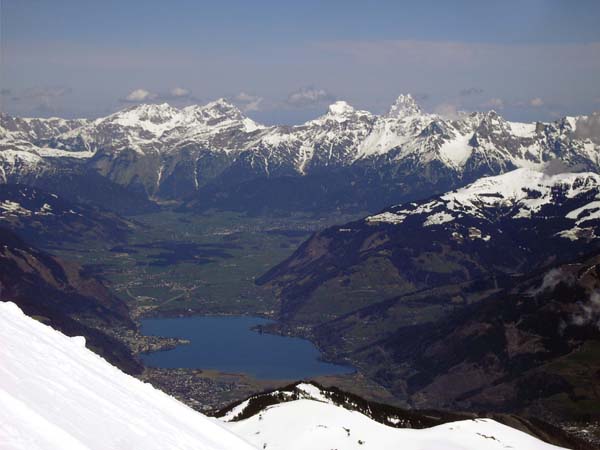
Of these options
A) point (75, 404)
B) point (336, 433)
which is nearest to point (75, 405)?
point (75, 404)

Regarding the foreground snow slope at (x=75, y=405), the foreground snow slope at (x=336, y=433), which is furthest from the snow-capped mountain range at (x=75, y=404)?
the foreground snow slope at (x=336, y=433)

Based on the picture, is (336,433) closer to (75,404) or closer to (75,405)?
(75,404)

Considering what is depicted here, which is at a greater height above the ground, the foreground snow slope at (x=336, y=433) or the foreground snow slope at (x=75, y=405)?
the foreground snow slope at (x=75, y=405)

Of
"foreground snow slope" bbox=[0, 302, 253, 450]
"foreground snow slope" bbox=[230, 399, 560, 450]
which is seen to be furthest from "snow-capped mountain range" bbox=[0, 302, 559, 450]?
"foreground snow slope" bbox=[230, 399, 560, 450]

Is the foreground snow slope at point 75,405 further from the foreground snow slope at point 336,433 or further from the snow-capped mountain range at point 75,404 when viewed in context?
the foreground snow slope at point 336,433

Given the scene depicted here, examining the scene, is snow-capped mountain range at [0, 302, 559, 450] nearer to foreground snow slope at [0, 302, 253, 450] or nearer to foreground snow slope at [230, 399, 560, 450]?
foreground snow slope at [0, 302, 253, 450]

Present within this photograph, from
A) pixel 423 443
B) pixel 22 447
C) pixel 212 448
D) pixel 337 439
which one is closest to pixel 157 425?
pixel 212 448
